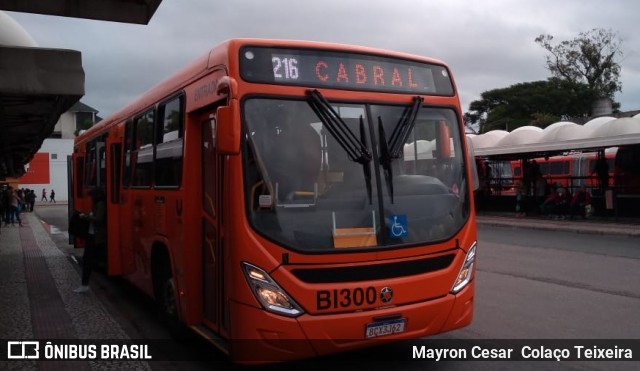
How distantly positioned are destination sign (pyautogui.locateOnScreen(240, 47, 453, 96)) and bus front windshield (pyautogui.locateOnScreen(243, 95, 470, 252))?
0.19m

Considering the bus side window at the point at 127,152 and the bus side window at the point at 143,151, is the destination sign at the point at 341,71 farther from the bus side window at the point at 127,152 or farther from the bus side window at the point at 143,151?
the bus side window at the point at 127,152

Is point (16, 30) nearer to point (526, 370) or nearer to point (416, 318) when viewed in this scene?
point (416, 318)

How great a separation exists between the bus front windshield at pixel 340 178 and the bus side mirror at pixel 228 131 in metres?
0.21

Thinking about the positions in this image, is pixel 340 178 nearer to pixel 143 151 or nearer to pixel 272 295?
pixel 272 295

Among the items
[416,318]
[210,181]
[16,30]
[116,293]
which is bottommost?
[116,293]

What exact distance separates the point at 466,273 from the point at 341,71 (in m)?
2.14

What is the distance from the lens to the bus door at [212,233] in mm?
4891

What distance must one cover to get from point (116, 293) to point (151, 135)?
3668mm

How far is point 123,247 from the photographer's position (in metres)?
8.56

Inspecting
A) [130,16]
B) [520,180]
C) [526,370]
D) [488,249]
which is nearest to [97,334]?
[526,370]

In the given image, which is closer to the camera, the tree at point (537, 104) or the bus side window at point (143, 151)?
the bus side window at point (143, 151)

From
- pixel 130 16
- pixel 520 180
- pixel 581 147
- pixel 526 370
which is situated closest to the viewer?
pixel 526 370

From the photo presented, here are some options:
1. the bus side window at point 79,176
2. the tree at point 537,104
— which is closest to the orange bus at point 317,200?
the bus side window at point 79,176

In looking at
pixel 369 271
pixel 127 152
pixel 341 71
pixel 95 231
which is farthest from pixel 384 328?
pixel 95 231
